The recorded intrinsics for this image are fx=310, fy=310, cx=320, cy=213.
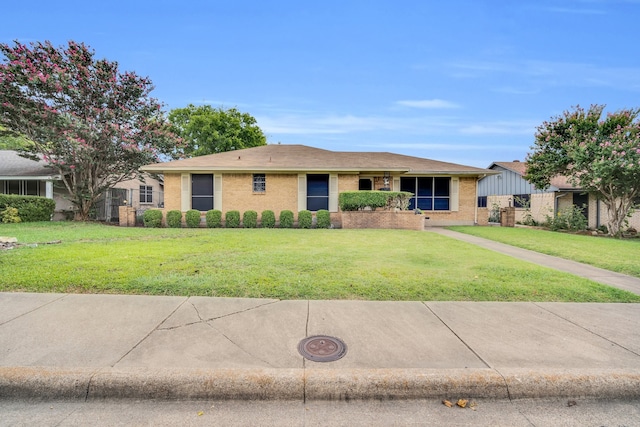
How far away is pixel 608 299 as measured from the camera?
4473 millimetres

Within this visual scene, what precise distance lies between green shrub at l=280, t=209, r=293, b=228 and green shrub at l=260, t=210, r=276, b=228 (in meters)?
0.41

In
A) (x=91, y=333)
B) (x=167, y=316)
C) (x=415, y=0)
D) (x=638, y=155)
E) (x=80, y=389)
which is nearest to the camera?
(x=80, y=389)

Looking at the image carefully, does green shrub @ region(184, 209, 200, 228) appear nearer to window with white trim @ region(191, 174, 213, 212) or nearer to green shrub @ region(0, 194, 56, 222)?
window with white trim @ region(191, 174, 213, 212)

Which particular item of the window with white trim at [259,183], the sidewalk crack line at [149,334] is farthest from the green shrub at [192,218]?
the sidewalk crack line at [149,334]

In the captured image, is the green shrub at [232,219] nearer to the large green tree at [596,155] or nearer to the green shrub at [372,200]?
the green shrub at [372,200]

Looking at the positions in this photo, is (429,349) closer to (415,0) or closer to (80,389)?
(80,389)

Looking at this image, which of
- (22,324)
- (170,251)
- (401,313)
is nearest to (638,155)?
(401,313)

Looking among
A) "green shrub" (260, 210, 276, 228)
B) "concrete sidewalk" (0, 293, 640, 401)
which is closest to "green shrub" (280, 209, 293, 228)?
"green shrub" (260, 210, 276, 228)

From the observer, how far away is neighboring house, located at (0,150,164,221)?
18000 millimetres

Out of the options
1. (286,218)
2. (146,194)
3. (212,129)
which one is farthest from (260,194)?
(212,129)

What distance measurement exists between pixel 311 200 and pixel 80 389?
13.9m

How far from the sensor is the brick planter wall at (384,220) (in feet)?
45.9

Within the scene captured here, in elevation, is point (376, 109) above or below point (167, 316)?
above

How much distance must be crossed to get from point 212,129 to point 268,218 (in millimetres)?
20974
